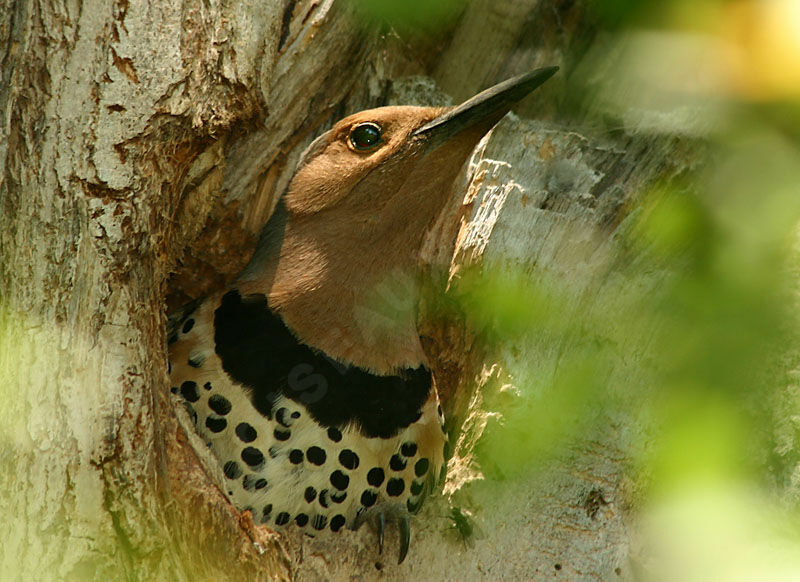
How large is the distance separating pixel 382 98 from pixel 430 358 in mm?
1255

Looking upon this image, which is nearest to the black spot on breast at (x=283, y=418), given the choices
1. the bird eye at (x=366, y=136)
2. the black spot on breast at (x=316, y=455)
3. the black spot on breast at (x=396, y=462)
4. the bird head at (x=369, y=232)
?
the black spot on breast at (x=316, y=455)

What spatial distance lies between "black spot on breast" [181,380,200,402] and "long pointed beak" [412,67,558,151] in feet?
4.33

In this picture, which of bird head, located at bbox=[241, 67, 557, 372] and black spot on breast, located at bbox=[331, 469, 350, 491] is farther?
bird head, located at bbox=[241, 67, 557, 372]

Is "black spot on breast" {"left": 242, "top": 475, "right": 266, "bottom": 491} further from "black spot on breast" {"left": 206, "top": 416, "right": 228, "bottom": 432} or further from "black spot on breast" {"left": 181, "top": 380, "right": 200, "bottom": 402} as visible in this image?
"black spot on breast" {"left": 181, "top": 380, "right": 200, "bottom": 402}

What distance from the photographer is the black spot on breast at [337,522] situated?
141 inches

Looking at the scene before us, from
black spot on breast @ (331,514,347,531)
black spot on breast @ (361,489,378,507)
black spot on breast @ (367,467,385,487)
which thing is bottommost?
black spot on breast @ (331,514,347,531)

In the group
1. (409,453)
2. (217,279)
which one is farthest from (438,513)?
(217,279)

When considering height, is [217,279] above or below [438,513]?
above

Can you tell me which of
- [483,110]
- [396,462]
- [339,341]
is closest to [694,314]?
[483,110]

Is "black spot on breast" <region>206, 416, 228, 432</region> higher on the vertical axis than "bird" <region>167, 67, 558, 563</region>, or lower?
lower

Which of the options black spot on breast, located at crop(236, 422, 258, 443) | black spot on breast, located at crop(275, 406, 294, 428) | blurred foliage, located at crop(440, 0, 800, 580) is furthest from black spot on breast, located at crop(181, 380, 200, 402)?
blurred foliage, located at crop(440, 0, 800, 580)

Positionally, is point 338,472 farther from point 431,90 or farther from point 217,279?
point 431,90

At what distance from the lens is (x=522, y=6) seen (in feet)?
13.9

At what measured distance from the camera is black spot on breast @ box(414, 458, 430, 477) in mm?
3699
